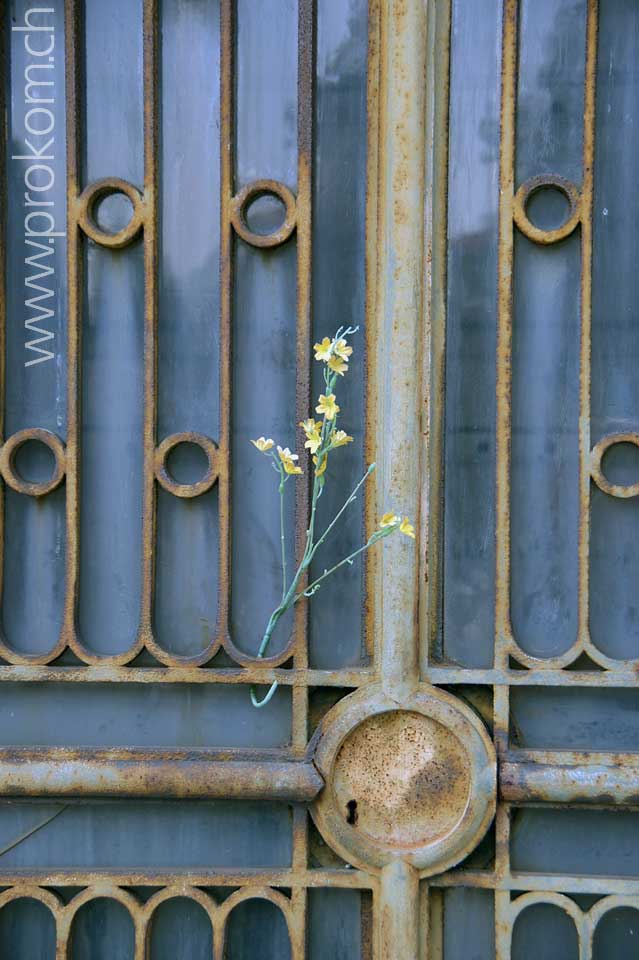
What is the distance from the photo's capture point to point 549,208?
1.95 m

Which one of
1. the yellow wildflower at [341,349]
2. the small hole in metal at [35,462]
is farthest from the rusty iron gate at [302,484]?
the yellow wildflower at [341,349]

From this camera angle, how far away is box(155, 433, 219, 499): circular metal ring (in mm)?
1949

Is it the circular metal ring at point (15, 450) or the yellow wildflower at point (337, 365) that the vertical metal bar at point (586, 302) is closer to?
the yellow wildflower at point (337, 365)

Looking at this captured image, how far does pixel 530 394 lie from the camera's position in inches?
77.3

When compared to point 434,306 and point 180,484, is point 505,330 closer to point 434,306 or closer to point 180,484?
point 434,306

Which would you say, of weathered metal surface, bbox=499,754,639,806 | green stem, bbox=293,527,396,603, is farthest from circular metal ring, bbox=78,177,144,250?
weathered metal surface, bbox=499,754,639,806

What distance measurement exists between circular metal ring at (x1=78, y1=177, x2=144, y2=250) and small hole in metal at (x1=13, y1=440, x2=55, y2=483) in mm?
483

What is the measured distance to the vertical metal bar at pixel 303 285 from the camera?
1929 millimetres

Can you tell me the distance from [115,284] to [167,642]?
2.70 feet

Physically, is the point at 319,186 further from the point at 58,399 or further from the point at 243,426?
the point at 58,399

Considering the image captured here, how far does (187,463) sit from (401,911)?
3.55ft

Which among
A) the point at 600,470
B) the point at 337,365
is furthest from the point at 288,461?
the point at 600,470

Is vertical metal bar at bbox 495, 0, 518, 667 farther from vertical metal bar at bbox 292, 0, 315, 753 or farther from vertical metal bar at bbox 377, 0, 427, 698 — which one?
Answer: vertical metal bar at bbox 292, 0, 315, 753

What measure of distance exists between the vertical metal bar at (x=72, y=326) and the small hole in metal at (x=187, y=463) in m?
0.22
